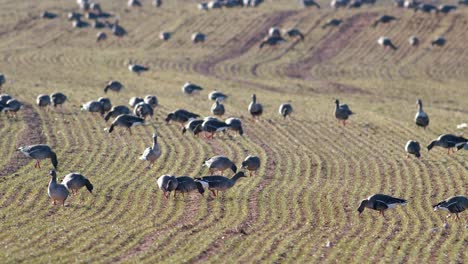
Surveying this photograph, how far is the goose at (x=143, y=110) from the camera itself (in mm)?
42562

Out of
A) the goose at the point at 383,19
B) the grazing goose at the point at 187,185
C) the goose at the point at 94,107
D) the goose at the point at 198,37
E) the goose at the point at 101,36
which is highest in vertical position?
the goose at the point at 101,36

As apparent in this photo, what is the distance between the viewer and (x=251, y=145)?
38.3m

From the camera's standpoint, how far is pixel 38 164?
1256 inches

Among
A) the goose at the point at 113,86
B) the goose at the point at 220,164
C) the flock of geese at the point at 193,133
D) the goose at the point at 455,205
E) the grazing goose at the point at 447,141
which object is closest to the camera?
the goose at the point at 455,205

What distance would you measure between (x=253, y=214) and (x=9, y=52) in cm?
5014

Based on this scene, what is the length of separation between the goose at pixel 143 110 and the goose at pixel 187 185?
1485cm

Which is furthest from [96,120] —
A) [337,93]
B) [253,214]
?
[337,93]

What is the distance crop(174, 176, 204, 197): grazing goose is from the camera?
27.6m

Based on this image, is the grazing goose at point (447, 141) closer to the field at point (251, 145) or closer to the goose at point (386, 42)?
the field at point (251, 145)

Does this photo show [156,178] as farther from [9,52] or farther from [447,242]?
[9,52]

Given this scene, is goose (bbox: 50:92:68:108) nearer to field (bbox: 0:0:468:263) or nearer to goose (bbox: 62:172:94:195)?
field (bbox: 0:0:468:263)

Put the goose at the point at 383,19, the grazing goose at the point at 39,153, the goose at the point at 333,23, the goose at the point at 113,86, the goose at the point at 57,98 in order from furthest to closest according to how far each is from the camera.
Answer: the goose at the point at 333,23 → the goose at the point at 383,19 → the goose at the point at 113,86 → the goose at the point at 57,98 → the grazing goose at the point at 39,153

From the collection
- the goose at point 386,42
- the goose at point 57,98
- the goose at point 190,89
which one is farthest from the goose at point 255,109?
the goose at point 386,42

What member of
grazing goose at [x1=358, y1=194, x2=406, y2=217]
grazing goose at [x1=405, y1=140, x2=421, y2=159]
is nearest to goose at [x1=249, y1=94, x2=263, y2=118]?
grazing goose at [x1=405, y1=140, x2=421, y2=159]
